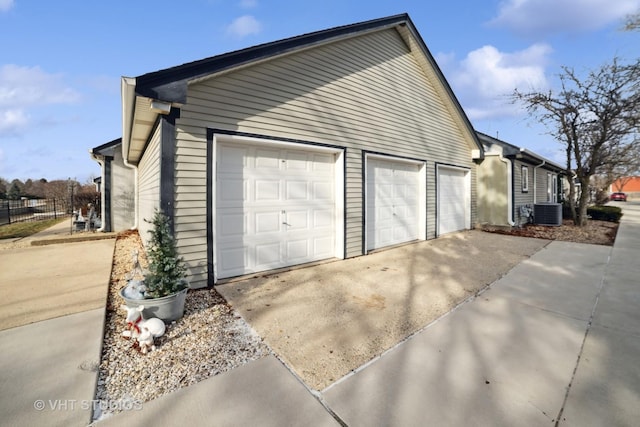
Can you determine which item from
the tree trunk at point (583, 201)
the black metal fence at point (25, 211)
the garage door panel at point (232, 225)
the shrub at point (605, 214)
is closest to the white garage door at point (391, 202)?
the garage door panel at point (232, 225)

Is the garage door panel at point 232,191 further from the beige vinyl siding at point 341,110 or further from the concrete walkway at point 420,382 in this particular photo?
the concrete walkway at point 420,382

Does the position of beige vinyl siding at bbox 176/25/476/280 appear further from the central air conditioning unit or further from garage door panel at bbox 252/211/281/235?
the central air conditioning unit

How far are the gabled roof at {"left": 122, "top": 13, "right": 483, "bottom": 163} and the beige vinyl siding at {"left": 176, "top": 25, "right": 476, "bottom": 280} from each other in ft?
0.87

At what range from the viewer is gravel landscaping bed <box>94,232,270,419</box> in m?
2.06

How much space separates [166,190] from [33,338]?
2010mm

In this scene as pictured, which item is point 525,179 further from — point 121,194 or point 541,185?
point 121,194

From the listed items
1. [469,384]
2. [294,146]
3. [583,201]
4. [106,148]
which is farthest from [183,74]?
[583,201]

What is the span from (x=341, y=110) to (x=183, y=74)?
10.5 feet

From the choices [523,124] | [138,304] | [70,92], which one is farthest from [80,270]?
[70,92]

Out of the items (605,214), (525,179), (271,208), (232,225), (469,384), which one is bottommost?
(469,384)

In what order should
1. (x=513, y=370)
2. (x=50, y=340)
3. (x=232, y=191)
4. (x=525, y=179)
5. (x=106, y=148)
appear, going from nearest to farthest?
(x=513, y=370) → (x=50, y=340) → (x=232, y=191) → (x=106, y=148) → (x=525, y=179)

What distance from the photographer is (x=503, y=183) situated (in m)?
10.1

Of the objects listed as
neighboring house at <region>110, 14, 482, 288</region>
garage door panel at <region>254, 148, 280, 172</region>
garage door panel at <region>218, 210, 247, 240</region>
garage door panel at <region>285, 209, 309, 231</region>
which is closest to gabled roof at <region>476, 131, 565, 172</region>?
neighboring house at <region>110, 14, 482, 288</region>

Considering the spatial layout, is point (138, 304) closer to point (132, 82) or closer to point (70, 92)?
point (132, 82)
